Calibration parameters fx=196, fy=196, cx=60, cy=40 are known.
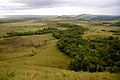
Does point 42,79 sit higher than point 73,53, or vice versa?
point 42,79

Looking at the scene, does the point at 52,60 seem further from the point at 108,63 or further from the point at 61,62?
the point at 108,63

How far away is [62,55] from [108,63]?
72.4ft

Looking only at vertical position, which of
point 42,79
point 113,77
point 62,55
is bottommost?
point 62,55

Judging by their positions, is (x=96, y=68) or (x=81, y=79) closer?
(x=81, y=79)

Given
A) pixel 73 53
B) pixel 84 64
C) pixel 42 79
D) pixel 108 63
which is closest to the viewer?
pixel 42 79

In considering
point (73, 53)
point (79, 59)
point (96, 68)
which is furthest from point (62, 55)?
point (96, 68)

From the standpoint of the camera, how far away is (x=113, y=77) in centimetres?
1333

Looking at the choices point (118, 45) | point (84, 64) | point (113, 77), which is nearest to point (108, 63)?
point (84, 64)

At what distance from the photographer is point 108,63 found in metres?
58.6

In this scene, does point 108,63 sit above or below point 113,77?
below

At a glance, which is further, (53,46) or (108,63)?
(53,46)

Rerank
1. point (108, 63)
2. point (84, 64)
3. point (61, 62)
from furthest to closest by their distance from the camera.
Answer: point (61, 62) < point (108, 63) < point (84, 64)

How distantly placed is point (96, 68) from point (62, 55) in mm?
26724

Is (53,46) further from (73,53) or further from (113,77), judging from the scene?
(113,77)
